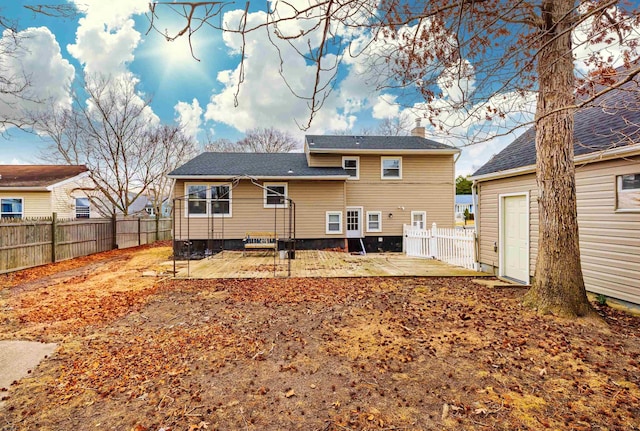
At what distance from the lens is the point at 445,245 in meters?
11.0

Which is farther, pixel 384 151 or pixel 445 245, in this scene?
pixel 384 151

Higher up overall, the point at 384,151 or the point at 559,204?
the point at 384,151

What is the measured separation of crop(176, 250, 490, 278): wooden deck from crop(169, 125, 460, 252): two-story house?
2308 mm

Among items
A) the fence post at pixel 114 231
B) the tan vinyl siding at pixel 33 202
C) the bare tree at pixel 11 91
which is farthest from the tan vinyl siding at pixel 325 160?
the tan vinyl siding at pixel 33 202

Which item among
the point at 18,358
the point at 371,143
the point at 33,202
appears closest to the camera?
the point at 18,358

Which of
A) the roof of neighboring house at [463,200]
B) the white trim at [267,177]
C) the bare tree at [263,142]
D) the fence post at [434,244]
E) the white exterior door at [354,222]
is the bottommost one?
the fence post at [434,244]

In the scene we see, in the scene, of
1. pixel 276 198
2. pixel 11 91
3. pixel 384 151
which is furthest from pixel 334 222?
pixel 11 91

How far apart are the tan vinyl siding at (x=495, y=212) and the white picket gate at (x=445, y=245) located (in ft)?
1.61

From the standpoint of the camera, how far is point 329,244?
1457 cm

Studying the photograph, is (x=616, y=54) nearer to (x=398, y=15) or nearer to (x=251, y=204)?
(x=398, y=15)

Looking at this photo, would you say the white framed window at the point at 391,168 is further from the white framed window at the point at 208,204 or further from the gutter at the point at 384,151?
the white framed window at the point at 208,204

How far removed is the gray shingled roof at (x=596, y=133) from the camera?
5062 millimetres

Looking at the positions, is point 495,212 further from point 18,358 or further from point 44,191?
point 44,191

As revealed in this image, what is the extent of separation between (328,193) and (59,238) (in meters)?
10.8
